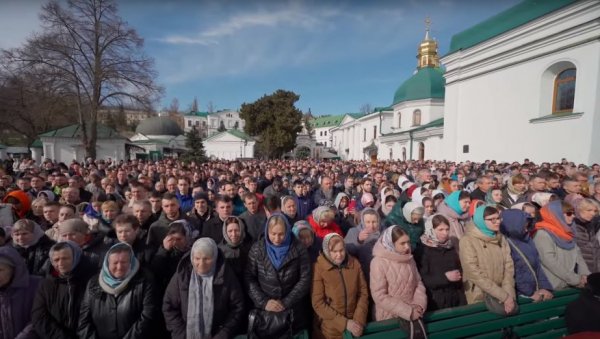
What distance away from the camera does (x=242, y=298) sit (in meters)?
2.78

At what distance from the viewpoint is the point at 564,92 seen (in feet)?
48.9

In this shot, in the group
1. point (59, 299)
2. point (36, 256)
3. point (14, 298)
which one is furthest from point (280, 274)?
point (36, 256)

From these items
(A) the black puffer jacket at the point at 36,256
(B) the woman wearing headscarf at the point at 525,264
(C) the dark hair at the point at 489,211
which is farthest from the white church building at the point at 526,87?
(A) the black puffer jacket at the point at 36,256

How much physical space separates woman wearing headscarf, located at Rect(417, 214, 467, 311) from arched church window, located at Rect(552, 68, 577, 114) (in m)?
16.7

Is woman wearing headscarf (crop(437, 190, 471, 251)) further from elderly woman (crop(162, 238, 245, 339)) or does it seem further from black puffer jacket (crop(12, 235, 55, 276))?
black puffer jacket (crop(12, 235, 55, 276))

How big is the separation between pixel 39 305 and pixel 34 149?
128 feet

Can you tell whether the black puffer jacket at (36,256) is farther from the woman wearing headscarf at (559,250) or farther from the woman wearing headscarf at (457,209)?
the woman wearing headscarf at (559,250)

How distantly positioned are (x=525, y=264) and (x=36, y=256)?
5.31m

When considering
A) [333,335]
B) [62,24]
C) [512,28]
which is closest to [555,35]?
[512,28]

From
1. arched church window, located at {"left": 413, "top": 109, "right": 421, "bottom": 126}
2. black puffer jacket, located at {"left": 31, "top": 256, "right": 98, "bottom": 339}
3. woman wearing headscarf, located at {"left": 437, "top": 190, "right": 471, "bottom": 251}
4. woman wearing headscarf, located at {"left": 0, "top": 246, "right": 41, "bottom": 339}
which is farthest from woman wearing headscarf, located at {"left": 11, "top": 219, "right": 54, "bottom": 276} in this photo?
arched church window, located at {"left": 413, "top": 109, "right": 421, "bottom": 126}

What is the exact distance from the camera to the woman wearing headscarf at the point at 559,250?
10.6ft

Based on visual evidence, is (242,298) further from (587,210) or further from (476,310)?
(587,210)

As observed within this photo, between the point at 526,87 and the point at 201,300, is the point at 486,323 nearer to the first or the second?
the point at 201,300

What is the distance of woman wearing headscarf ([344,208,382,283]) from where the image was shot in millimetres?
3447
